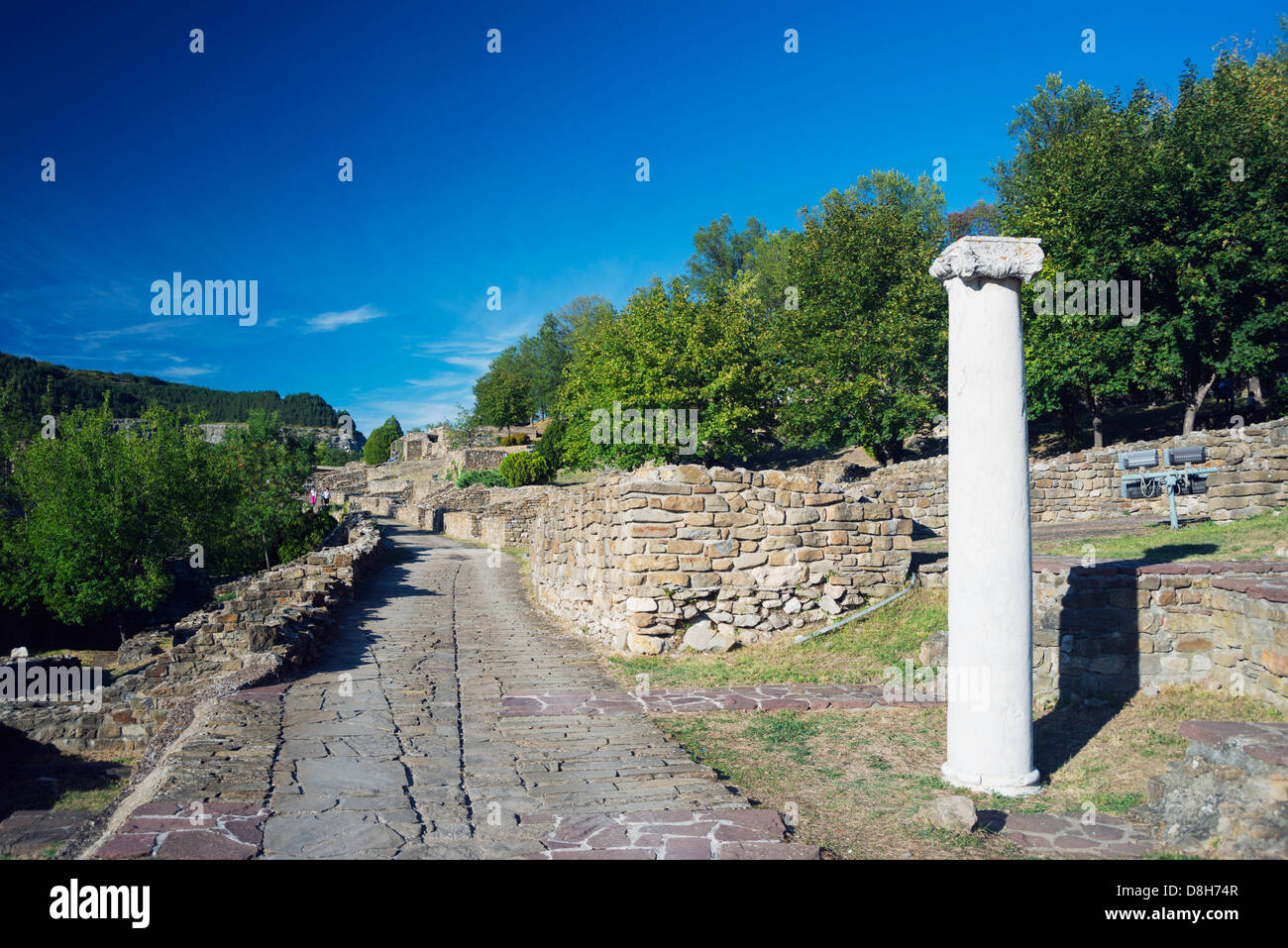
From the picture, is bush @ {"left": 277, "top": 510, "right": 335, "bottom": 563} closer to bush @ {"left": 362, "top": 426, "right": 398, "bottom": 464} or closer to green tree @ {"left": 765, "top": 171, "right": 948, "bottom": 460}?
green tree @ {"left": 765, "top": 171, "right": 948, "bottom": 460}

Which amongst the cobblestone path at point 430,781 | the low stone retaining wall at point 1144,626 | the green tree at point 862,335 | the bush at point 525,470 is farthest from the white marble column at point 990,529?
the bush at point 525,470

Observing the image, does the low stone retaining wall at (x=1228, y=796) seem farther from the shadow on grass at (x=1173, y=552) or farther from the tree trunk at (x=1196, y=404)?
the tree trunk at (x=1196, y=404)

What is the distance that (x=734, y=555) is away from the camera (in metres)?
9.82

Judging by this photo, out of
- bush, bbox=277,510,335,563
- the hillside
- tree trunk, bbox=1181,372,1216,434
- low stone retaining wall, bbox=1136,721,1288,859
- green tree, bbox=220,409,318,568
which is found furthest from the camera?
the hillside

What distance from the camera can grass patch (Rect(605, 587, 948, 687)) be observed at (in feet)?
27.6

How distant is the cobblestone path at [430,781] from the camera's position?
160 inches

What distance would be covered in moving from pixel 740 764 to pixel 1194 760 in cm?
285

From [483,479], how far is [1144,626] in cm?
3786

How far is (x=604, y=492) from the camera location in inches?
428

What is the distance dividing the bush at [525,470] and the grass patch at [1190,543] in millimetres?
29160

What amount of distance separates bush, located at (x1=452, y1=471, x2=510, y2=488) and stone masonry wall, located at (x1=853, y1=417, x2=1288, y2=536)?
23704 millimetres

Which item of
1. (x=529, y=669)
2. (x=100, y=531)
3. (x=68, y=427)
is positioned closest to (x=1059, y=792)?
(x=529, y=669)

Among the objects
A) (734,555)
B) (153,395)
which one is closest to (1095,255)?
(734,555)

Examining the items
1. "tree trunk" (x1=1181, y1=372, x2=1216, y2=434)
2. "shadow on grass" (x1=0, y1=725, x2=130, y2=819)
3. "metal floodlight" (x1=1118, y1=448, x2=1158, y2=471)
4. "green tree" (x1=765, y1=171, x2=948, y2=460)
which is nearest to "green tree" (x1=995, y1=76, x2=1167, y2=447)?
"tree trunk" (x1=1181, y1=372, x2=1216, y2=434)
